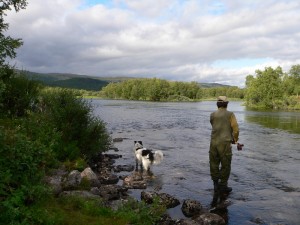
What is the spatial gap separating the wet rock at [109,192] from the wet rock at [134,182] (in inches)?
39.6

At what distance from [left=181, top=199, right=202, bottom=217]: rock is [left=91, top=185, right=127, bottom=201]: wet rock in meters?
2.29

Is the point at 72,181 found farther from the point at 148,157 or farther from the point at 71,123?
the point at 148,157

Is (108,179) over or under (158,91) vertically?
under

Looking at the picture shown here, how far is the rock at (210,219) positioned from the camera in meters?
9.68

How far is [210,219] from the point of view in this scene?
9.77 meters

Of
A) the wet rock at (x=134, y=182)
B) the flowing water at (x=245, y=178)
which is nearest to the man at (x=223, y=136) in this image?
the flowing water at (x=245, y=178)

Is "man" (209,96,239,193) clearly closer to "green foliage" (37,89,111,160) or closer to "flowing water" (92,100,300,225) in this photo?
"flowing water" (92,100,300,225)

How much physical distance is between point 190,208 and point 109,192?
290 centimetres

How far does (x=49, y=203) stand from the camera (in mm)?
8352

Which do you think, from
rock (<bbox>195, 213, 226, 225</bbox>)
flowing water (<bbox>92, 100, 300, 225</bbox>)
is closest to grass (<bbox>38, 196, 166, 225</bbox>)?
rock (<bbox>195, 213, 226, 225</bbox>)

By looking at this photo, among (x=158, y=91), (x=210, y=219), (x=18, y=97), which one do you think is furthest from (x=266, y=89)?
(x=210, y=219)

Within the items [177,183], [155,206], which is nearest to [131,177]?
[177,183]

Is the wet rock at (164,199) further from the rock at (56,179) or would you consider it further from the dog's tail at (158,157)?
the dog's tail at (158,157)

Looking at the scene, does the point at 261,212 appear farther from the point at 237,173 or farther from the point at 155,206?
the point at 237,173
